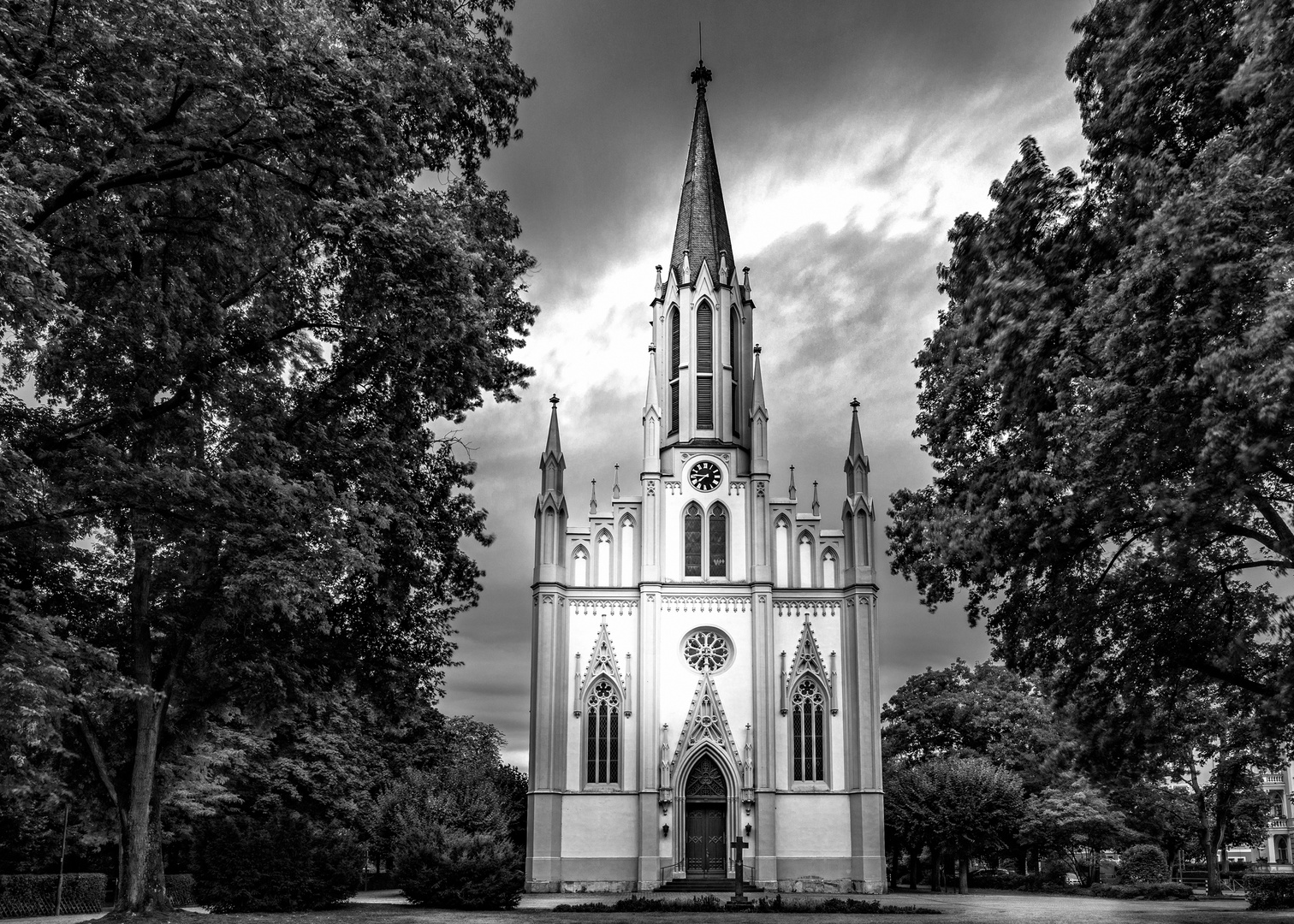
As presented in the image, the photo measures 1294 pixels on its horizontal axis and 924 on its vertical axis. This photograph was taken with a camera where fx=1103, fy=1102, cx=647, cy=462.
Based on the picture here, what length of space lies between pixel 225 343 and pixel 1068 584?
12612mm

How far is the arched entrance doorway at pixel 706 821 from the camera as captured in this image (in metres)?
37.8

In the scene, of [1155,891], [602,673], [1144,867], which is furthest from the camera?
[1144,867]

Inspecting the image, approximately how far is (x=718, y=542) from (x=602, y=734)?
8.21 meters

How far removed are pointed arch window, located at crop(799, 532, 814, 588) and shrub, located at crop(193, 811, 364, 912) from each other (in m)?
20.2

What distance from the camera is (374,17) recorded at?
14.7m

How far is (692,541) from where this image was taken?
41406mm

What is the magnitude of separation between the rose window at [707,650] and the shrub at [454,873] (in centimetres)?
1371

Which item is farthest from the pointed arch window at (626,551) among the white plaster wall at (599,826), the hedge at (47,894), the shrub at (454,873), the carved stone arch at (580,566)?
the hedge at (47,894)

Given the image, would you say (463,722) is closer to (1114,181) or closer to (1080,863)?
(1080,863)

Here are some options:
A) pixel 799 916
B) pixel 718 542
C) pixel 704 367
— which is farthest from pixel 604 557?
pixel 799 916

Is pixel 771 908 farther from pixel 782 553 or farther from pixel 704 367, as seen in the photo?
pixel 704 367

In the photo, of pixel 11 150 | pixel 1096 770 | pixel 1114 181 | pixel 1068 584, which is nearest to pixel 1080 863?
pixel 1096 770

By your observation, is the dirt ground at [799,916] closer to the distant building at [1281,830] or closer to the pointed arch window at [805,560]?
the pointed arch window at [805,560]

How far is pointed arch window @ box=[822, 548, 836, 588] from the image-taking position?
134 feet
